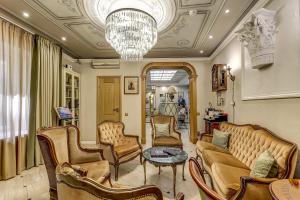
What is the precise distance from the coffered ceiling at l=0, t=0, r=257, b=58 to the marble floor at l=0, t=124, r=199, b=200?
2.87 meters

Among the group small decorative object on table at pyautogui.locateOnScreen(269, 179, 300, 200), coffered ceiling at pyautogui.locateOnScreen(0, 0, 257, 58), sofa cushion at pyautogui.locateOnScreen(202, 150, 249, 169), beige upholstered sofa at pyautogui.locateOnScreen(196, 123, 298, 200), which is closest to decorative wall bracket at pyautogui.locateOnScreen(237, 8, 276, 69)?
coffered ceiling at pyautogui.locateOnScreen(0, 0, 257, 58)

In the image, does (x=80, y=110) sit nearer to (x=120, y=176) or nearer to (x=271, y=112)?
(x=120, y=176)

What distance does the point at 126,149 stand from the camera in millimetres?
3439

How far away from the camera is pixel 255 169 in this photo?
191cm

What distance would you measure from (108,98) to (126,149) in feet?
9.29

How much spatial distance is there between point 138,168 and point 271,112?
258cm

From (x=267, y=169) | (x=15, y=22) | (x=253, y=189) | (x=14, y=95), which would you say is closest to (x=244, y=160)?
(x=267, y=169)

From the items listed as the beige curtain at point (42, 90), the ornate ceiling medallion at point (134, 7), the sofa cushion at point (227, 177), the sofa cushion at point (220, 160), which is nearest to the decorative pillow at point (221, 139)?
the sofa cushion at point (220, 160)

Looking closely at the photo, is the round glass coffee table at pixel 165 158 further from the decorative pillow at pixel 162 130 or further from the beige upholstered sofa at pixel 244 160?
the decorative pillow at pixel 162 130

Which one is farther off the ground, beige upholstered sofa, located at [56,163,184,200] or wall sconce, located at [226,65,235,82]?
wall sconce, located at [226,65,235,82]

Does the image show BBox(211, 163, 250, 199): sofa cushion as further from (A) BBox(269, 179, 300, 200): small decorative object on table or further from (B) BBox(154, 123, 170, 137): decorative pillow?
(B) BBox(154, 123, 170, 137): decorative pillow

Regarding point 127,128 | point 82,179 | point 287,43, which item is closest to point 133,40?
point 287,43

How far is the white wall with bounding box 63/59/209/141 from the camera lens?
572 centimetres

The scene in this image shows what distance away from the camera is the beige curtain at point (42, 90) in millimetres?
3602
